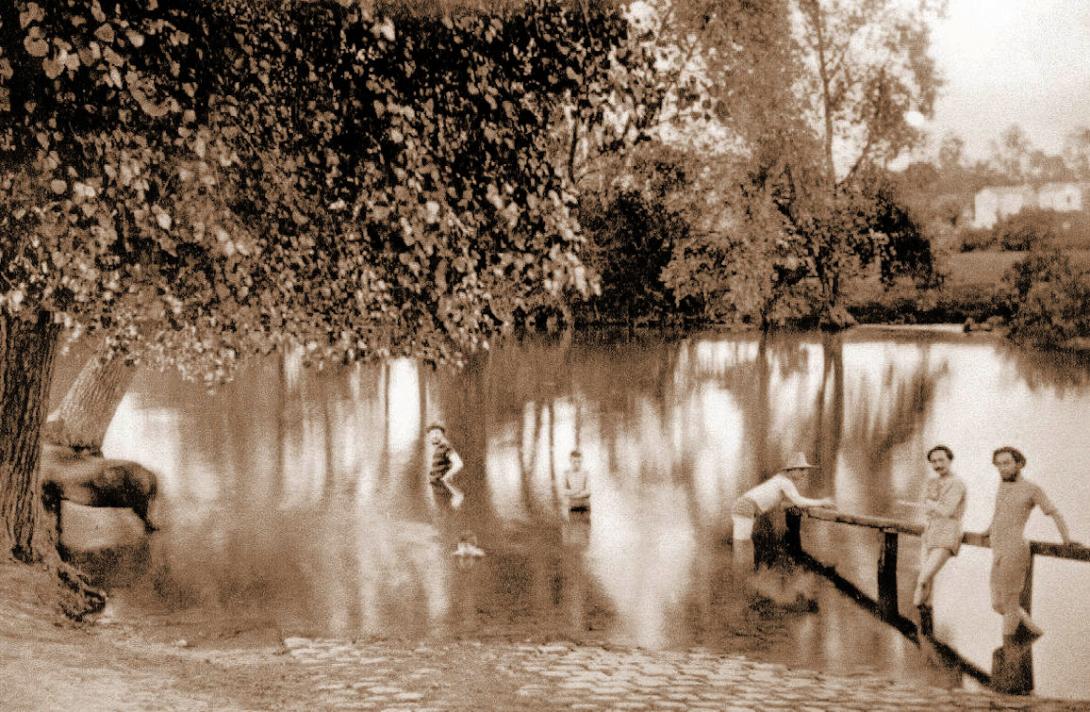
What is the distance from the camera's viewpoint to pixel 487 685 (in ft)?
30.3

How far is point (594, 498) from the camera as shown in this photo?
69.4 ft

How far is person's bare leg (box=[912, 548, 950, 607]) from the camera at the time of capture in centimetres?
1273

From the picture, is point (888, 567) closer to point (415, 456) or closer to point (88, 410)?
point (88, 410)

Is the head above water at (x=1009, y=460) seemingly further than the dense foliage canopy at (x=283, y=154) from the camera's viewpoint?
Yes

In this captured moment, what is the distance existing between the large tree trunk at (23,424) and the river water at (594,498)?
188 centimetres

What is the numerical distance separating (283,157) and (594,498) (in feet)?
44.6

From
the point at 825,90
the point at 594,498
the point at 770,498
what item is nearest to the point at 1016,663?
the point at 770,498

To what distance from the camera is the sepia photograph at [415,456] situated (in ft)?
24.9

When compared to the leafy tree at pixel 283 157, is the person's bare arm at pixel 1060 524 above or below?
below

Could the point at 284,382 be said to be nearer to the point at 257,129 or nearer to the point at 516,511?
the point at 516,511

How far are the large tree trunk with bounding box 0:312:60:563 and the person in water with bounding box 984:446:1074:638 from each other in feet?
34.1

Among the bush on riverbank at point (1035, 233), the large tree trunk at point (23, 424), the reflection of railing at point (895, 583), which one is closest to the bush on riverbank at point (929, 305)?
the bush on riverbank at point (1035, 233)

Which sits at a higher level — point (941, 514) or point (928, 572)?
point (941, 514)

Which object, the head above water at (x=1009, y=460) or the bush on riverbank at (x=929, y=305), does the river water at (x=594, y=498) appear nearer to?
the head above water at (x=1009, y=460)
